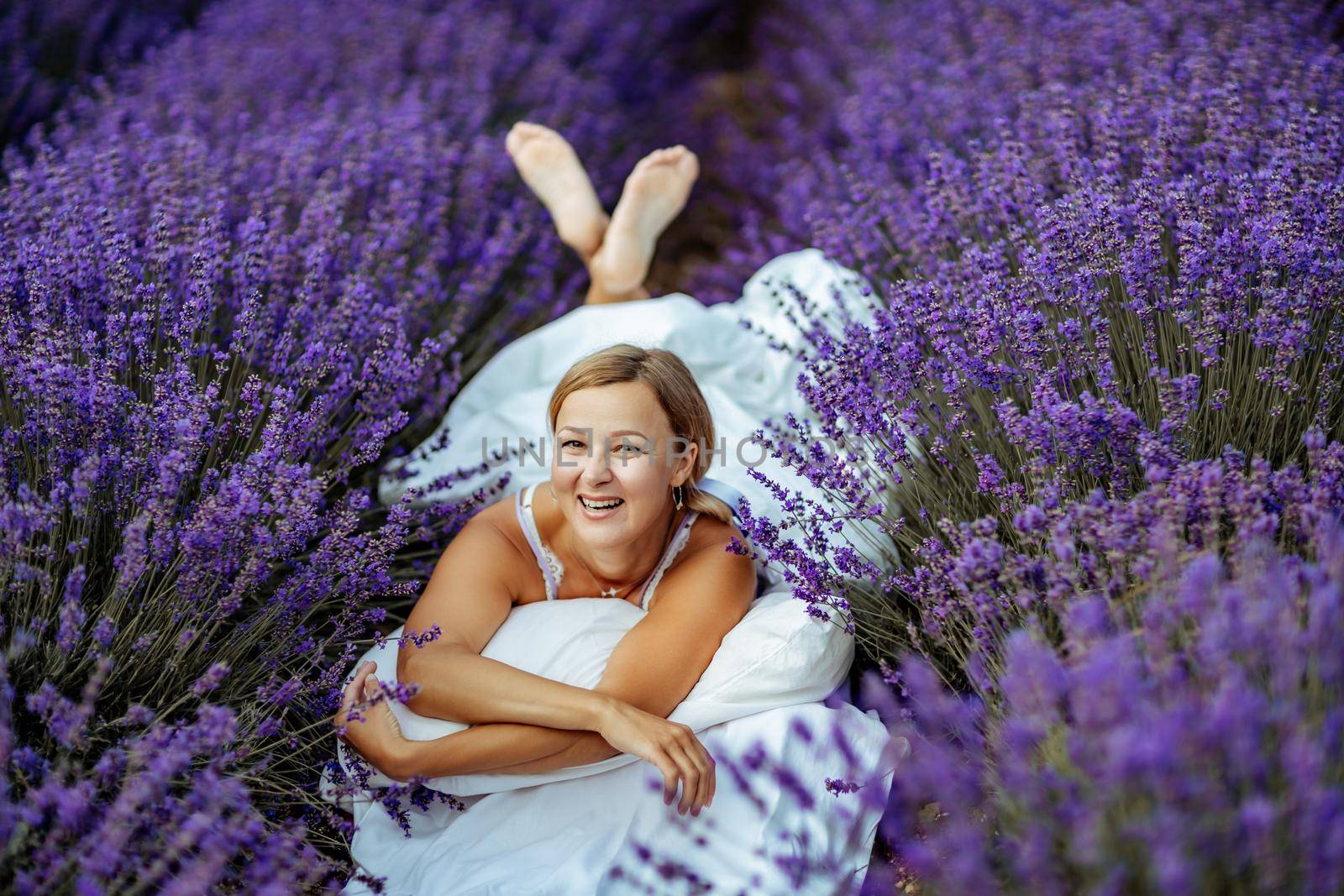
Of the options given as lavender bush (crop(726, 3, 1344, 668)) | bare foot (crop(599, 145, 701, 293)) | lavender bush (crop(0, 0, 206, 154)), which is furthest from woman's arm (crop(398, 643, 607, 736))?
lavender bush (crop(0, 0, 206, 154))

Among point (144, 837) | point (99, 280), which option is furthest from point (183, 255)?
point (144, 837)

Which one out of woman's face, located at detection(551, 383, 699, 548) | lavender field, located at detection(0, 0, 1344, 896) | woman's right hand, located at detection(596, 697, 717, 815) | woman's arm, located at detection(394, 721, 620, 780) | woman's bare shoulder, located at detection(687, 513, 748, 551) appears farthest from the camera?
woman's bare shoulder, located at detection(687, 513, 748, 551)

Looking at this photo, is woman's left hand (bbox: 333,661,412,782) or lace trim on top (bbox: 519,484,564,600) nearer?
woman's left hand (bbox: 333,661,412,782)

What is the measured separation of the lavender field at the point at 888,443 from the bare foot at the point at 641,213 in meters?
0.28

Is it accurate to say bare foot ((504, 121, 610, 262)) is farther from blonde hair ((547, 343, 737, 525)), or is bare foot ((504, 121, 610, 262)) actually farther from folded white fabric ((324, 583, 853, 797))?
folded white fabric ((324, 583, 853, 797))

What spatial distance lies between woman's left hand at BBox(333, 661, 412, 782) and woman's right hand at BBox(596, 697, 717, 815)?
1.11 ft

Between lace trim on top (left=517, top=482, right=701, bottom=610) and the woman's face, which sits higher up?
the woman's face

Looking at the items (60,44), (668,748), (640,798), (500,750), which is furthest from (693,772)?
(60,44)

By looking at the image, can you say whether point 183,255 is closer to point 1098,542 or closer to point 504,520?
point 504,520

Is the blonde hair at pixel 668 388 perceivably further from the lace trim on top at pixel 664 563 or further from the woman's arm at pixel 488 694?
the woman's arm at pixel 488 694

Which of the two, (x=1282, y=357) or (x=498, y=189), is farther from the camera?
(x=498, y=189)

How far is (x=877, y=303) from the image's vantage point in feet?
8.68

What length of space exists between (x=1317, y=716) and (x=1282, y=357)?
646 mm

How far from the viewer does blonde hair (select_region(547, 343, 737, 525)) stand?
6.13ft
